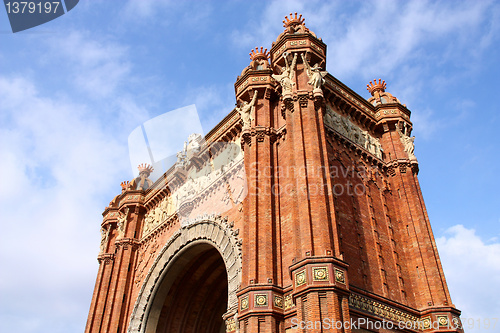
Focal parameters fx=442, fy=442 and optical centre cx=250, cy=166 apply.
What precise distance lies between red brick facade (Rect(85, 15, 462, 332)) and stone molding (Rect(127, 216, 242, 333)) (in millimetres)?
58

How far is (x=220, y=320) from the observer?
70.4 feet

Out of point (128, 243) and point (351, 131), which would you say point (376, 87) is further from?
point (128, 243)

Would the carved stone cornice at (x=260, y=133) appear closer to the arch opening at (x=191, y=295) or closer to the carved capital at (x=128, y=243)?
the arch opening at (x=191, y=295)

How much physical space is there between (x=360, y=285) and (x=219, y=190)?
7.55m

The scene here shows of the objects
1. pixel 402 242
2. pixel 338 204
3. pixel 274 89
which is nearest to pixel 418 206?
pixel 402 242

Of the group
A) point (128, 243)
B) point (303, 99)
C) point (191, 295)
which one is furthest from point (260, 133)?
point (128, 243)

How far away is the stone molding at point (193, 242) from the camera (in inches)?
597

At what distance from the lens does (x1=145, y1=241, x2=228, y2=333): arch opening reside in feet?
65.9

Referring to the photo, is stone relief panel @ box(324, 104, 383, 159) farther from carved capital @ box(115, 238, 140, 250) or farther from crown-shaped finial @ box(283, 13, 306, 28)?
carved capital @ box(115, 238, 140, 250)

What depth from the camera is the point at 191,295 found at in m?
21.0

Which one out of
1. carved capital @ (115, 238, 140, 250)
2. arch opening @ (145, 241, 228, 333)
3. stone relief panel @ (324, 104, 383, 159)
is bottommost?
arch opening @ (145, 241, 228, 333)

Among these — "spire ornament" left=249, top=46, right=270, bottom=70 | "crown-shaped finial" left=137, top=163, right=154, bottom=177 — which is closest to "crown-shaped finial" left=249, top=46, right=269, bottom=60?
"spire ornament" left=249, top=46, right=270, bottom=70

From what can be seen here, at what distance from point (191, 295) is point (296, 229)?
10.6 metres

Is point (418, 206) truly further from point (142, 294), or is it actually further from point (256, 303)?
point (142, 294)
